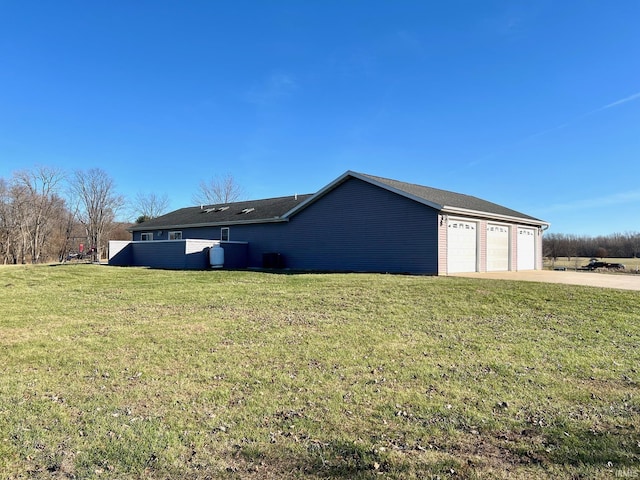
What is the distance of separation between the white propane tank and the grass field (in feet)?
38.8

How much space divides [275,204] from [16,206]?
32330mm

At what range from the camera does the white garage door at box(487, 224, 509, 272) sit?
19.1m

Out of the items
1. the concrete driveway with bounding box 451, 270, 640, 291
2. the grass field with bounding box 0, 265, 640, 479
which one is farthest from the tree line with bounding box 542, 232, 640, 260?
the grass field with bounding box 0, 265, 640, 479

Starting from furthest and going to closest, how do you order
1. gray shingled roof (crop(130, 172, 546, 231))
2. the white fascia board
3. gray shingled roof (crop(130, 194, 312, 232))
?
gray shingled roof (crop(130, 194, 312, 232))
gray shingled roof (crop(130, 172, 546, 231))
the white fascia board

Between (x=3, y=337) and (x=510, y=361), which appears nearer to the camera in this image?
(x=510, y=361)

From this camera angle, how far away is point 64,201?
47.7 meters

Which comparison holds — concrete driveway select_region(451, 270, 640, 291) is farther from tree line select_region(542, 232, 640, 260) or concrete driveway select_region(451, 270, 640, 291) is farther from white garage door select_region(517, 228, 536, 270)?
tree line select_region(542, 232, 640, 260)

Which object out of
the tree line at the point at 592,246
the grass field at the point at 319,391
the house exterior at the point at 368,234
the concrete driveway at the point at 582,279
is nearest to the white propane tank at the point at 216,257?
the house exterior at the point at 368,234

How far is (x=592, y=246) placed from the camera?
53.7 meters

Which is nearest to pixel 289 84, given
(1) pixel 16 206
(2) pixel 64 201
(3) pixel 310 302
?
(3) pixel 310 302

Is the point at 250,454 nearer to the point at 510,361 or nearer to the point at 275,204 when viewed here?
the point at 510,361

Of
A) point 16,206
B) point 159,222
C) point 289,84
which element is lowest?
point 159,222

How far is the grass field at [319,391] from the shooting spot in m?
3.12

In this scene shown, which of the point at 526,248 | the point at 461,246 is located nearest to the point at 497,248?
the point at 461,246
